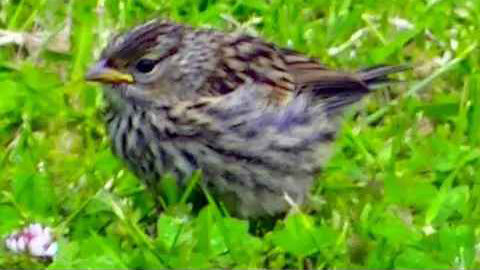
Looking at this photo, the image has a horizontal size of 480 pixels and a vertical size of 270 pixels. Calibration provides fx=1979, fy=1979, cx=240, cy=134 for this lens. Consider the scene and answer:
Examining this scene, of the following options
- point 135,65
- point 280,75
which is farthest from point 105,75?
point 280,75

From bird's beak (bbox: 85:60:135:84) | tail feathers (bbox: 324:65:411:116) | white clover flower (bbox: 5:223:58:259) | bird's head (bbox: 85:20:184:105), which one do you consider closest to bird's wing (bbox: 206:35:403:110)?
tail feathers (bbox: 324:65:411:116)

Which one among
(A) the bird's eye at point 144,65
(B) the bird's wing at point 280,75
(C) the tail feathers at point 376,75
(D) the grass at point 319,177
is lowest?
(D) the grass at point 319,177

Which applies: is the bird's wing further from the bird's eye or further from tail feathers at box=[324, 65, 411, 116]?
the bird's eye

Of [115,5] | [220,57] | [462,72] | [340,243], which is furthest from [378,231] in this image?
[115,5]

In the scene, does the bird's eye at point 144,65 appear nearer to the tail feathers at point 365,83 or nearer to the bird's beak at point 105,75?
the bird's beak at point 105,75

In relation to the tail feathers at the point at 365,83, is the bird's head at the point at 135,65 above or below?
above

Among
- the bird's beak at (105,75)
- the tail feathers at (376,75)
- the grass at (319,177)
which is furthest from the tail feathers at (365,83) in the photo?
the bird's beak at (105,75)

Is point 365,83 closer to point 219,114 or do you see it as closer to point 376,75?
point 376,75

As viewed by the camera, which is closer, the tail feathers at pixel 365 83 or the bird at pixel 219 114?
the bird at pixel 219 114

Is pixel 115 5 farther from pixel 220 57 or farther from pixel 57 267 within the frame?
pixel 57 267
